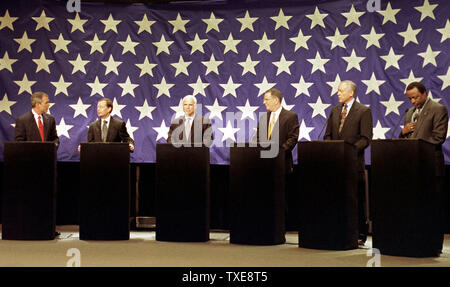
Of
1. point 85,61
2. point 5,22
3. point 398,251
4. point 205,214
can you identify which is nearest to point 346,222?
point 398,251

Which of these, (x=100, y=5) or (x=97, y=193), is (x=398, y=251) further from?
(x=100, y=5)

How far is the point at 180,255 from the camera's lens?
4406 mm

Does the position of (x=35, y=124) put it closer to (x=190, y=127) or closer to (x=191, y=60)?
(x=190, y=127)

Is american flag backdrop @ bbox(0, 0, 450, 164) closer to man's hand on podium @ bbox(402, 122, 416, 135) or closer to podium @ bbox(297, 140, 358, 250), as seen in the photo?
man's hand on podium @ bbox(402, 122, 416, 135)

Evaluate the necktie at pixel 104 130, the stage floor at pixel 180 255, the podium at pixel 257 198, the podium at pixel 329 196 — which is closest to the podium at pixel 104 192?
the stage floor at pixel 180 255

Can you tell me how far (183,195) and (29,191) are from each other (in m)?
1.57

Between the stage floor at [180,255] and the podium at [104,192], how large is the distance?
19cm

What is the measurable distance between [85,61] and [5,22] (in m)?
1.16

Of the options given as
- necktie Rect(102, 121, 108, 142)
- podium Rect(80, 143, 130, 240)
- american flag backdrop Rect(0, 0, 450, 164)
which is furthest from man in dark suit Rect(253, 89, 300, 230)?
necktie Rect(102, 121, 108, 142)

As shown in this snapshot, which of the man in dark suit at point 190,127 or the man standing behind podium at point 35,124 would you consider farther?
the man in dark suit at point 190,127

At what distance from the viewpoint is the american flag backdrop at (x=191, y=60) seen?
22.1 ft

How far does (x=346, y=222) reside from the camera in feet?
15.8

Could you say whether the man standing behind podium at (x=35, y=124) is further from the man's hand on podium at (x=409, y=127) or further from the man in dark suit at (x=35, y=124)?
the man's hand on podium at (x=409, y=127)

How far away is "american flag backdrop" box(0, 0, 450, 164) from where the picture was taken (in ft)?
22.1
